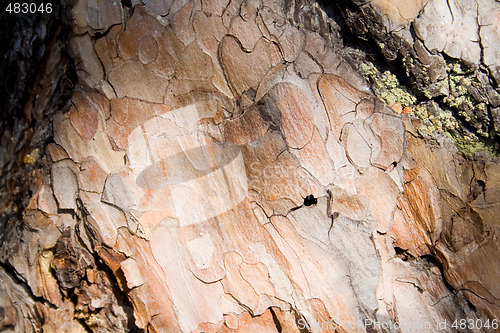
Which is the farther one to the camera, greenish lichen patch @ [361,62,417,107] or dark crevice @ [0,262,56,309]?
dark crevice @ [0,262,56,309]

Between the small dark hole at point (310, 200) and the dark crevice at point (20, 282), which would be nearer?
the small dark hole at point (310, 200)

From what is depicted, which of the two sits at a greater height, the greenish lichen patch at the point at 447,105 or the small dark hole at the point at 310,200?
the greenish lichen patch at the point at 447,105

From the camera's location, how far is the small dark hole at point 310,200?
949 mm

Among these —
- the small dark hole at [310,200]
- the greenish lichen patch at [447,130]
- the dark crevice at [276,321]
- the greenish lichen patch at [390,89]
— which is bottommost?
the dark crevice at [276,321]

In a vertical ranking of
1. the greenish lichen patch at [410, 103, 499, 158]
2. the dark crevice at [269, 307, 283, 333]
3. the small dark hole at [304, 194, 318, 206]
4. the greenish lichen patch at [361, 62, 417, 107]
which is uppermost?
the greenish lichen patch at [361, 62, 417, 107]

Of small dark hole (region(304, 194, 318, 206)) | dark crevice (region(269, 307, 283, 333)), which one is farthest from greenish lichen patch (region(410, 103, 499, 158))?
dark crevice (region(269, 307, 283, 333))

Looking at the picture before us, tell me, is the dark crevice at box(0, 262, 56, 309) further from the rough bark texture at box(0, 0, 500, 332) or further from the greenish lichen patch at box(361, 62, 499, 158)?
the greenish lichen patch at box(361, 62, 499, 158)

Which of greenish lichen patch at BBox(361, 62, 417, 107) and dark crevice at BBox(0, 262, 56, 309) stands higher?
greenish lichen patch at BBox(361, 62, 417, 107)

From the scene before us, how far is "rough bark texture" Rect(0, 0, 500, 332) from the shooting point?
912 mm

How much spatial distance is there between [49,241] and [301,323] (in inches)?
27.5

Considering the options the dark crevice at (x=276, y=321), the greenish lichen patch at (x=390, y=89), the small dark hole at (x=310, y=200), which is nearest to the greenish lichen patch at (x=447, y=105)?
the greenish lichen patch at (x=390, y=89)

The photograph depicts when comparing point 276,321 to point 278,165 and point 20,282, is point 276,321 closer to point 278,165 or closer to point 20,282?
point 278,165

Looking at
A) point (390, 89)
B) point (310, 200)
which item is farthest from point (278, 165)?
point (390, 89)

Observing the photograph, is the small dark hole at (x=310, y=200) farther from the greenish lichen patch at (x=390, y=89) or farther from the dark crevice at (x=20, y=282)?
the dark crevice at (x=20, y=282)
